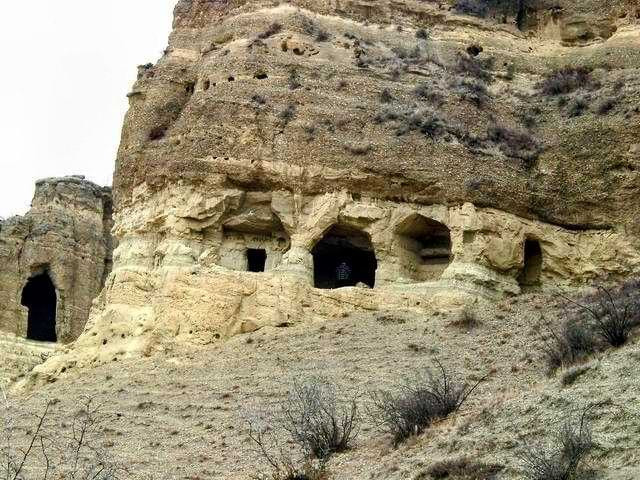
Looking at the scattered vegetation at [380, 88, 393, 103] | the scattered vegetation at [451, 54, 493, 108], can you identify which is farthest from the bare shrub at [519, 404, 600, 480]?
the scattered vegetation at [451, 54, 493, 108]

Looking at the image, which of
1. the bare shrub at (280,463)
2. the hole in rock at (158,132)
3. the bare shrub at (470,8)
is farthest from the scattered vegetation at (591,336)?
the bare shrub at (470,8)

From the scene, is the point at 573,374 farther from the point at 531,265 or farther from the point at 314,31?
the point at 314,31

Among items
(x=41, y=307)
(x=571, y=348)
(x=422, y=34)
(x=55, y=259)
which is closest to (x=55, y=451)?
(x=571, y=348)

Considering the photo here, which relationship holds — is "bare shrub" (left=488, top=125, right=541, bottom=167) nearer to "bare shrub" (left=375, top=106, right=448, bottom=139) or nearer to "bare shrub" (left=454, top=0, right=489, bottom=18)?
"bare shrub" (left=375, top=106, right=448, bottom=139)

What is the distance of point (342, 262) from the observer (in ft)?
93.3

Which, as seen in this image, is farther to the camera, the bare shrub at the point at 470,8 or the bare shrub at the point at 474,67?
the bare shrub at the point at 470,8

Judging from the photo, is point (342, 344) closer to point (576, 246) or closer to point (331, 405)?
point (331, 405)

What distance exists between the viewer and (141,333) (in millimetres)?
24734

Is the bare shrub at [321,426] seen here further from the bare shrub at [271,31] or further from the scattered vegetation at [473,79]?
the bare shrub at [271,31]

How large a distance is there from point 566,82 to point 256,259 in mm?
10033

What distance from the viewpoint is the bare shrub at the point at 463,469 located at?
44.7ft

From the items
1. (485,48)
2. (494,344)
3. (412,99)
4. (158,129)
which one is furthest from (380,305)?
(485,48)

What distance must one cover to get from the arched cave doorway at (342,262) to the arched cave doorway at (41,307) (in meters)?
14.5

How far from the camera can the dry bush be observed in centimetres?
1739
